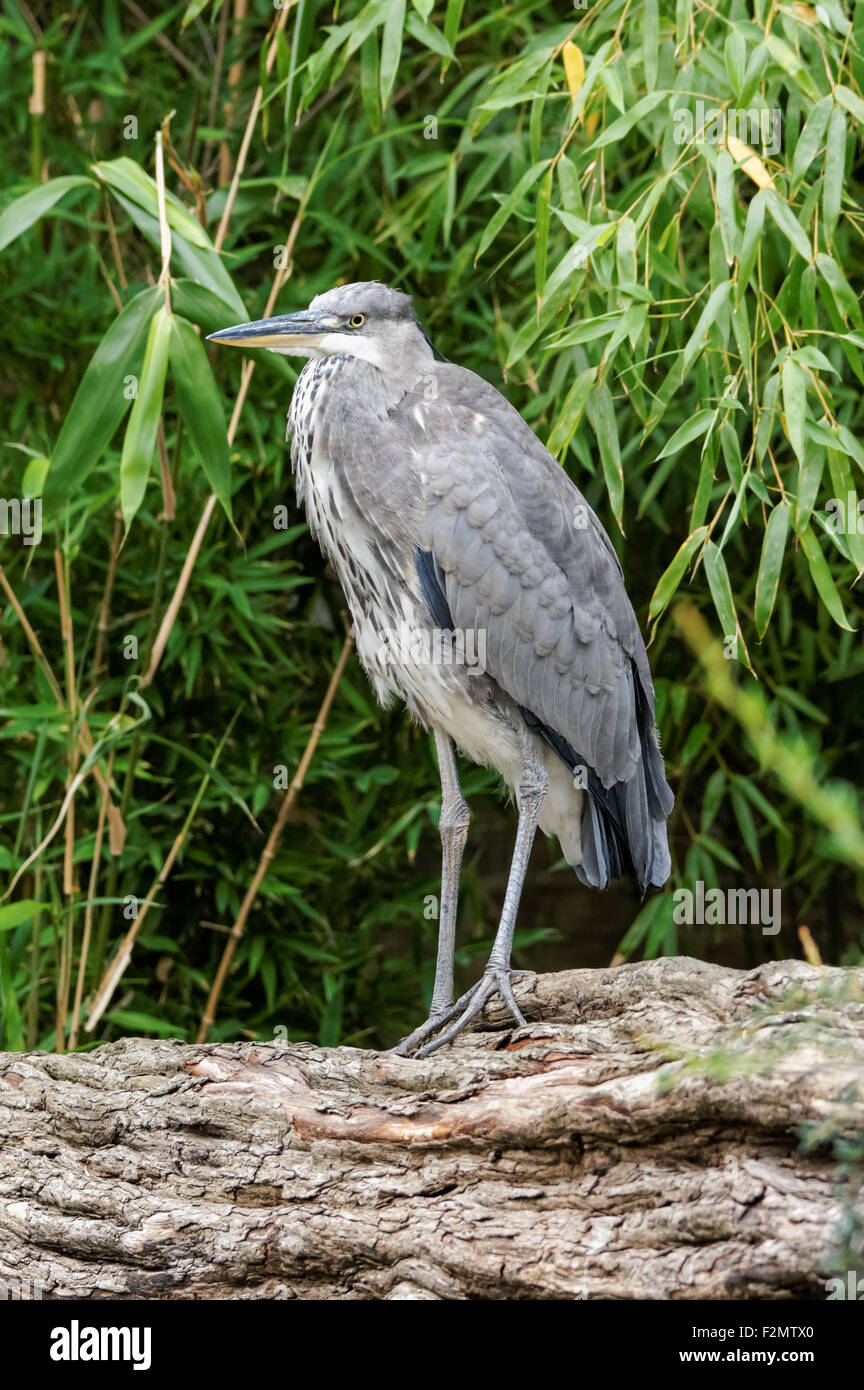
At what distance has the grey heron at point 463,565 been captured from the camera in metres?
1.96

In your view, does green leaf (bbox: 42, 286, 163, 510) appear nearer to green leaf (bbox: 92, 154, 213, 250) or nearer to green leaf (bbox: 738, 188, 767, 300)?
green leaf (bbox: 92, 154, 213, 250)

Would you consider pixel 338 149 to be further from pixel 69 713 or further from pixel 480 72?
pixel 69 713

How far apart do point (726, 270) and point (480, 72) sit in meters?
0.96

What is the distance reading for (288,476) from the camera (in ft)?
9.46

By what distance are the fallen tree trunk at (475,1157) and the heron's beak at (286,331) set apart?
3.16 feet

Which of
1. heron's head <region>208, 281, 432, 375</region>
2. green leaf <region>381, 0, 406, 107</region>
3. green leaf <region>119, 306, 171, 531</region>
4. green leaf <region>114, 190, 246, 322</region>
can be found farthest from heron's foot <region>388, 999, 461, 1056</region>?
green leaf <region>381, 0, 406, 107</region>

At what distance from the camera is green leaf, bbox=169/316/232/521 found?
1.96 meters

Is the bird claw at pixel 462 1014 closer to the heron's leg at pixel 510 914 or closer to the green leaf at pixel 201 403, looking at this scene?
the heron's leg at pixel 510 914

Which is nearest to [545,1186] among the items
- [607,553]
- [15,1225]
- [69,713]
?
[15,1225]

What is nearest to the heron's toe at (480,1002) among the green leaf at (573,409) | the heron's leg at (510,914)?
the heron's leg at (510,914)

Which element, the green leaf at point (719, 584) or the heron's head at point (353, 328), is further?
the heron's head at point (353, 328)

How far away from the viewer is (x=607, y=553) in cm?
211

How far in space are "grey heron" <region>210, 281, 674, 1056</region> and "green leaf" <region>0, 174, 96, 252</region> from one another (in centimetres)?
32

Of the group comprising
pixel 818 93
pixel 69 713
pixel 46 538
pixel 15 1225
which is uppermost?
pixel 818 93
